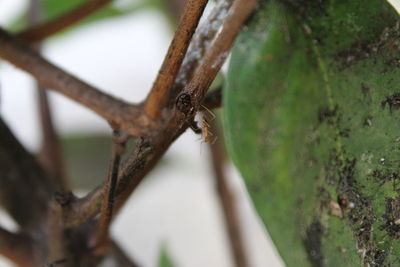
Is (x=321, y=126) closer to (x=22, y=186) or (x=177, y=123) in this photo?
(x=177, y=123)

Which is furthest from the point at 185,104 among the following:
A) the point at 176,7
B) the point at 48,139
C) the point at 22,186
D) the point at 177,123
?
the point at 176,7

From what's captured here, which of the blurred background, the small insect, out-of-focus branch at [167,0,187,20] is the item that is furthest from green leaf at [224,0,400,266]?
the blurred background

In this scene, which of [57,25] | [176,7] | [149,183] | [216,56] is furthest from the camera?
[149,183]

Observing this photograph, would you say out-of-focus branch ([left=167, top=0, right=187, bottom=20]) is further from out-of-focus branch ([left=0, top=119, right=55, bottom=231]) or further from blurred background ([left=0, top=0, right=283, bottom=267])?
out-of-focus branch ([left=0, top=119, right=55, bottom=231])

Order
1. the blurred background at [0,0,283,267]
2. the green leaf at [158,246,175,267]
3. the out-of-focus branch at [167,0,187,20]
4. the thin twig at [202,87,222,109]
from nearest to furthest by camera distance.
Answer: the thin twig at [202,87,222,109], the green leaf at [158,246,175,267], the out-of-focus branch at [167,0,187,20], the blurred background at [0,0,283,267]

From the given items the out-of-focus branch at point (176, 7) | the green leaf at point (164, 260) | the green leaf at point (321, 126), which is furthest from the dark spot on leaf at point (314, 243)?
the out-of-focus branch at point (176, 7)

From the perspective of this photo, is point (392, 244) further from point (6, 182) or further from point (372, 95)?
point (6, 182)
